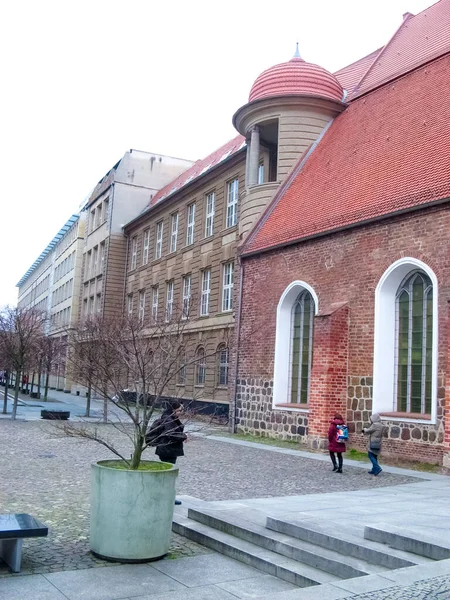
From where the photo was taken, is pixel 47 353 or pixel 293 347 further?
pixel 47 353

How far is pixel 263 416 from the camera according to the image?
21203 millimetres

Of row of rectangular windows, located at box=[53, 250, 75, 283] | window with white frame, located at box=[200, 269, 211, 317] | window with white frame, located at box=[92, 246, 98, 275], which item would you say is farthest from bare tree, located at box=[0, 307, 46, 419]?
row of rectangular windows, located at box=[53, 250, 75, 283]

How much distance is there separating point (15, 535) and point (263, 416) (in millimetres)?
15524

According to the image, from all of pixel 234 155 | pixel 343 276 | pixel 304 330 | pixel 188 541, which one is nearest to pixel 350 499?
pixel 188 541

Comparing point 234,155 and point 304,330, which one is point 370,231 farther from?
point 234,155

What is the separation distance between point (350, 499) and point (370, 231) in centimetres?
875

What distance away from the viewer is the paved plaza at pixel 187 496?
226 inches

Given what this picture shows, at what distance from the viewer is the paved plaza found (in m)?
5.75

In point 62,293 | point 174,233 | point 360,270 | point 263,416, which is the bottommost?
point 263,416

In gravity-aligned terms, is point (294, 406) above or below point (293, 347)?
below

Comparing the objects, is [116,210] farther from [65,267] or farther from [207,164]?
[65,267]

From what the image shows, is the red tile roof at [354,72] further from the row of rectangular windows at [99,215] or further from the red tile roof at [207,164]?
the row of rectangular windows at [99,215]

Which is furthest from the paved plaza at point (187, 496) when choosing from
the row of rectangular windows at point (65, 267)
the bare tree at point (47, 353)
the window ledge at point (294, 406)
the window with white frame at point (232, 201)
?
the row of rectangular windows at point (65, 267)

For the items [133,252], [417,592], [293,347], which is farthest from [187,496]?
[133,252]
